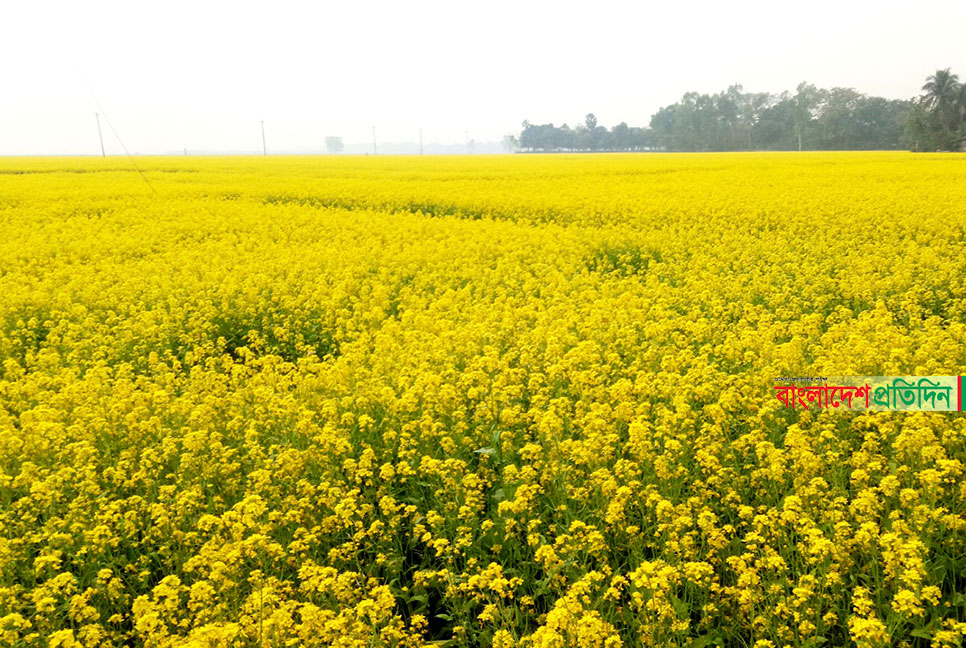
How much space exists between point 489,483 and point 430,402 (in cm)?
111

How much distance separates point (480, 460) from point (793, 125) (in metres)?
111

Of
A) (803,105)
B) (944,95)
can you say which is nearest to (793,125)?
(803,105)

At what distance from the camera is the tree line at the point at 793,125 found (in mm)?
65938

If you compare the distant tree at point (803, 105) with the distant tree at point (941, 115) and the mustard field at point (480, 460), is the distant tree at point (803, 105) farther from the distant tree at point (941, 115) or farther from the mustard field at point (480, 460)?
the mustard field at point (480, 460)

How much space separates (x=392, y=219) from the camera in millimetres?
17375

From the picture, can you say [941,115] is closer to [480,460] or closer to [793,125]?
[793,125]

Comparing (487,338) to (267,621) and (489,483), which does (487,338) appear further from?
(267,621)

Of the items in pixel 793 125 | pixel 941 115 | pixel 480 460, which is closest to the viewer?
pixel 480 460

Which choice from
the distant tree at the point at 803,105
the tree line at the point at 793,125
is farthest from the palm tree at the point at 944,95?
the distant tree at the point at 803,105

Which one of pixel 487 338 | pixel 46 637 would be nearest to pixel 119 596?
pixel 46 637

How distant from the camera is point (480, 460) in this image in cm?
495

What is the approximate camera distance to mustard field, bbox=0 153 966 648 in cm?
337

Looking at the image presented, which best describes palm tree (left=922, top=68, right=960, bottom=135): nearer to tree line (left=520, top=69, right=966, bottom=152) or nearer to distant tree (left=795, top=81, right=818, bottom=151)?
tree line (left=520, top=69, right=966, bottom=152)

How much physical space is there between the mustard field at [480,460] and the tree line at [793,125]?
67902mm
